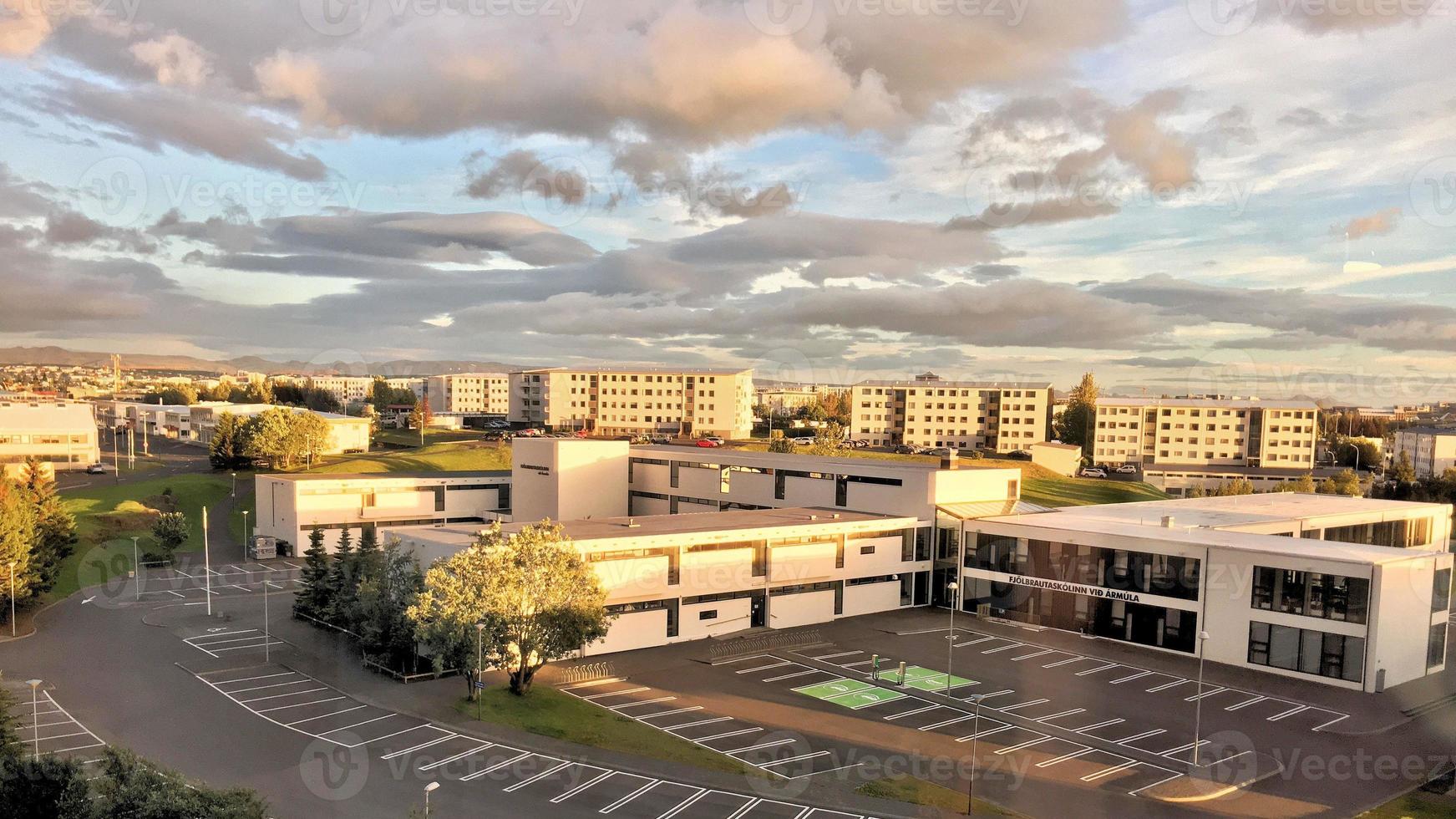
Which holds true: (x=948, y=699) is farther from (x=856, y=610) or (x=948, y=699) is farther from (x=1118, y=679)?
(x=856, y=610)

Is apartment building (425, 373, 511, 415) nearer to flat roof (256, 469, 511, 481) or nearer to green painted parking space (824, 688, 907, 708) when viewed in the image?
flat roof (256, 469, 511, 481)

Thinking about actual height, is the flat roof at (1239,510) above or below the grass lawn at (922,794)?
above

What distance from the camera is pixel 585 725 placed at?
23062 millimetres

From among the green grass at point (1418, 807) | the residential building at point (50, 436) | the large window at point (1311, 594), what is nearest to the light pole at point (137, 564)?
the residential building at point (50, 436)

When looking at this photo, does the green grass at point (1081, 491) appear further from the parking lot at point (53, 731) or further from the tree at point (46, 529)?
the tree at point (46, 529)

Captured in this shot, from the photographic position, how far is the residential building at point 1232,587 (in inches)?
1132

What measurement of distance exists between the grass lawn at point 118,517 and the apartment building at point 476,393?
253ft

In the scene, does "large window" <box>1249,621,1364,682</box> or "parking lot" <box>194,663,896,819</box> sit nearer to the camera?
"parking lot" <box>194,663,896,819</box>

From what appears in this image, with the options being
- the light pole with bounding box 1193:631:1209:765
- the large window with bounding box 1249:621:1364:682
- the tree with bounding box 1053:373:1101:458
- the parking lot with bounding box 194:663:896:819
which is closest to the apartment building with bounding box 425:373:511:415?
the tree with bounding box 1053:373:1101:458

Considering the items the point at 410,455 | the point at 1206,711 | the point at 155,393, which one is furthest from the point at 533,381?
the point at 1206,711

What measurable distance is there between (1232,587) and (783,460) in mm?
22365

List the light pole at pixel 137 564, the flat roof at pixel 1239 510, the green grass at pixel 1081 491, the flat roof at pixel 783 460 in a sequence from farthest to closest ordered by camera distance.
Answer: the green grass at pixel 1081 491, the flat roof at pixel 783 460, the light pole at pixel 137 564, the flat roof at pixel 1239 510

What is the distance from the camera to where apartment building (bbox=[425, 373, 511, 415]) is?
145750 mm

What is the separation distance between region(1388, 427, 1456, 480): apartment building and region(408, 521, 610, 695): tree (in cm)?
9068
